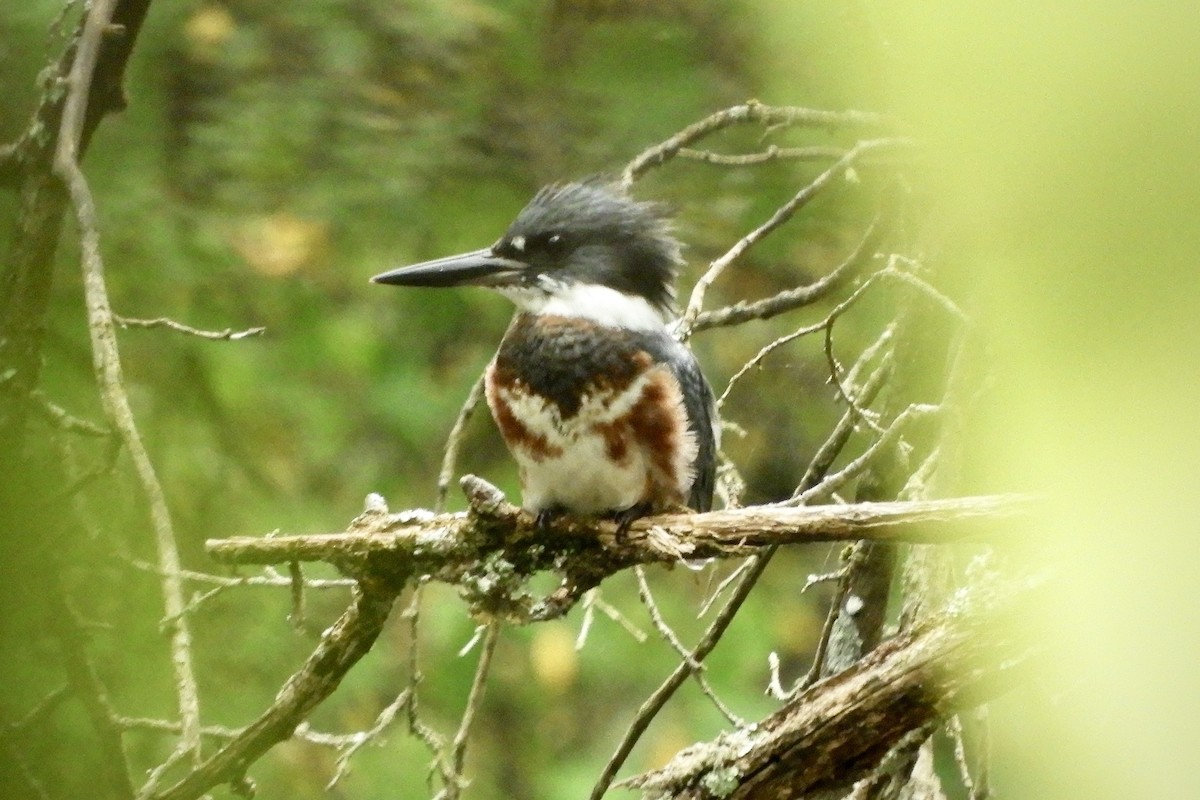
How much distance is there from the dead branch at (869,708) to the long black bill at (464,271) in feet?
2.05

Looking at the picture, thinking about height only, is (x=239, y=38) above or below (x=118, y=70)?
above

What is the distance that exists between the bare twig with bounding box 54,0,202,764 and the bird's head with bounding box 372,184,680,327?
43cm

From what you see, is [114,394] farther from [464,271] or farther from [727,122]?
[727,122]

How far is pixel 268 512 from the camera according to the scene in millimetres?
1671

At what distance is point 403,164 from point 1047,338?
72.7 inches

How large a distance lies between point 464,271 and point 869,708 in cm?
75

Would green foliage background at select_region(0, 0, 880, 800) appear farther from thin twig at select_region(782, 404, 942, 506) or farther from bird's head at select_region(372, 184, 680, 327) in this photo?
thin twig at select_region(782, 404, 942, 506)

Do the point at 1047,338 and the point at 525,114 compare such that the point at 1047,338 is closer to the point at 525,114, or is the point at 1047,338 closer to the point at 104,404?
the point at 104,404

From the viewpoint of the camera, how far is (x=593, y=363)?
1245 millimetres

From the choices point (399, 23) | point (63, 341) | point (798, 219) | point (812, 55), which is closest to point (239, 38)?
point (399, 23)

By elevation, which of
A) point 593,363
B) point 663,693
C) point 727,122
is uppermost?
point 727,122

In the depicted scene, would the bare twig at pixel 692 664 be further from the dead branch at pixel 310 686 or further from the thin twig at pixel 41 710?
the thin twig at pixel 41 710

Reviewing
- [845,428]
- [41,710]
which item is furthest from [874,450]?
[41,710]

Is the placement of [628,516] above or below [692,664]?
above
